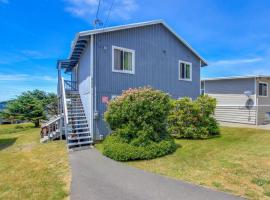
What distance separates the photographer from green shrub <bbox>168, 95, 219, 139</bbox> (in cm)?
1139

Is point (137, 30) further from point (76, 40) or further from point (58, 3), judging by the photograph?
point (58, 3)

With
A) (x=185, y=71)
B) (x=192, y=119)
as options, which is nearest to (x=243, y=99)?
(x=185, y=71)

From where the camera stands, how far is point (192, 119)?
11531 millimetres

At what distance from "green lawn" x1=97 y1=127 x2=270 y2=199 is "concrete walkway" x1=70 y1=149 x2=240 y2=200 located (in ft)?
1.48

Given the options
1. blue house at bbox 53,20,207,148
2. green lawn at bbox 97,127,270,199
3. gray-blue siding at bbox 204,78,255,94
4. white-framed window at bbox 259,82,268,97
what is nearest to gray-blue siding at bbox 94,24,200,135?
blue house at bbox 53,20,207,148

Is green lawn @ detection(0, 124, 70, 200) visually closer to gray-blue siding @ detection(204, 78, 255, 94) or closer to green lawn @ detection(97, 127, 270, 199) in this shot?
green lawn @ detection(97, 127, 270, 199)

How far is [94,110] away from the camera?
37.3 feet

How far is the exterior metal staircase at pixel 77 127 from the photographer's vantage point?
1006cm

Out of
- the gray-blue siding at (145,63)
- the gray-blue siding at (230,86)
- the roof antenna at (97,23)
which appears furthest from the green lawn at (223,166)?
the gray-blue siding at (230,86)

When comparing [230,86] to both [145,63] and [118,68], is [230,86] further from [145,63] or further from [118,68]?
[118,68]

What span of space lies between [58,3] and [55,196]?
10866 millimetres

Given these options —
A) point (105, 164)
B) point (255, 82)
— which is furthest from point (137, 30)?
point (255, 82)

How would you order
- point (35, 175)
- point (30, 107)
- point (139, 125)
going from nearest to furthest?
point (35, 175)
point (139, 125)
point (30, 107)

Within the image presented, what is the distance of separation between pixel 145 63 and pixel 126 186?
31.7 ft
